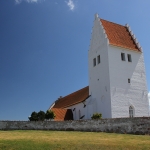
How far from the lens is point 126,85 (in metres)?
29.4

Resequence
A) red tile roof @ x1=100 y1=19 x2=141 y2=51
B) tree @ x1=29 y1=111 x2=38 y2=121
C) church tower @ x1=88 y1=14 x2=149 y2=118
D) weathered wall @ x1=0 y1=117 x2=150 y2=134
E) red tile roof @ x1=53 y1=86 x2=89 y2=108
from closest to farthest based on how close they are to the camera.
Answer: weathered wall @ x1=0 y1=117 x2=150 y2=134 → tree @ x1=29 y1=111 x2=38 y2=121 → church tower @ x1=88 y1=14 x2=149 y2=118 → red tile roof @ x1=100 y1=19 x2=141 y2=51 → red tile roof @ x1=53 y1=86 x2=89 y2=108

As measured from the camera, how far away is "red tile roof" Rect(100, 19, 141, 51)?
103ft

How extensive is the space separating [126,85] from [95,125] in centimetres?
972

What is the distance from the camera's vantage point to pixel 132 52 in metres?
31.7

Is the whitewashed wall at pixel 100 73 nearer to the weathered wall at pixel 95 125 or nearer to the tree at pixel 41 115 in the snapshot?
the weathered wall at pixel 95 125

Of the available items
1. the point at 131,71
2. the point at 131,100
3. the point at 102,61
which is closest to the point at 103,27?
the point at 102,61

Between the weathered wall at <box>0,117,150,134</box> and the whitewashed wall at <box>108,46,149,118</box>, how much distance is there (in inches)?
249

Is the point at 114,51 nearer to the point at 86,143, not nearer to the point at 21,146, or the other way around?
the point at 86,143

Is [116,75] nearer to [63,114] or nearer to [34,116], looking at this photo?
[63,114]

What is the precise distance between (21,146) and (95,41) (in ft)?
75.8

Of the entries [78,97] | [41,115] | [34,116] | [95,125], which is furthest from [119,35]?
[34,116]

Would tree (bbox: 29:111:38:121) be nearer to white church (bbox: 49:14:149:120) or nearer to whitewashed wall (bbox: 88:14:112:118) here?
white church (bbox: 49:14:149:120)

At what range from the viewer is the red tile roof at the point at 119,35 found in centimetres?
3150

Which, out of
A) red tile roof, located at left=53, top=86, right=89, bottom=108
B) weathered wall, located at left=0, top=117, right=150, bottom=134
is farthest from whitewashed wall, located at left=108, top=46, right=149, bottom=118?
red tile roof, located at left=53, top=86, right=89, bottom=108
